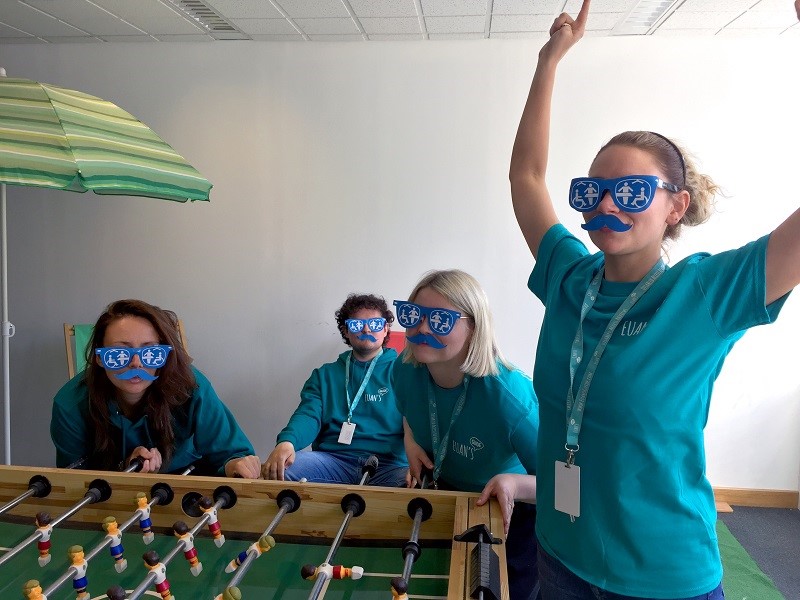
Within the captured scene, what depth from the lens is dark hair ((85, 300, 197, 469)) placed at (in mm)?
2182

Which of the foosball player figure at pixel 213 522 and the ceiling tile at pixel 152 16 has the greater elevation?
the ceiling tile at pixel 152 16

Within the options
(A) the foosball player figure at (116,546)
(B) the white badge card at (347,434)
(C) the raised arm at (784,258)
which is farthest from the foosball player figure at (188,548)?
(B) the white badge card at (347,434)

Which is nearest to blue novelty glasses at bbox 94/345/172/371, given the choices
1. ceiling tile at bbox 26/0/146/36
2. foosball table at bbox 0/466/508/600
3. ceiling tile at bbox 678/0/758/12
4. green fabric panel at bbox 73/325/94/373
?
foosball table at bbox 0/466/508/600

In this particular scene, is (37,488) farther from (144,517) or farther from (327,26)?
(327,26)

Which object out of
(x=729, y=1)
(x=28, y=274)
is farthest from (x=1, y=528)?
(x=729, y=1)

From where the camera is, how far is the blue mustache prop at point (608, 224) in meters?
1.16

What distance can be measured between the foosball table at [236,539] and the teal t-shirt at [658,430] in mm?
211

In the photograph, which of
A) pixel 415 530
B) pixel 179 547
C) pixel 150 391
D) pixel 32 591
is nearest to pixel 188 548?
pixel 179 547

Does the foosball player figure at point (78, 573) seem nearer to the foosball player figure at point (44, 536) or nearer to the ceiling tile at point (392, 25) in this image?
the foosball player figure at point (44, 536)

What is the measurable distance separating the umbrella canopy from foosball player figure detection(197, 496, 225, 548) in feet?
4.80

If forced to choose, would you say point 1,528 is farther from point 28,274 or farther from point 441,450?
point 28,274

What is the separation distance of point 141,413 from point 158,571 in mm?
1100

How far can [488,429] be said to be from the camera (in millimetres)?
1858

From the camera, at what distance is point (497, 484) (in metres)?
1.49
